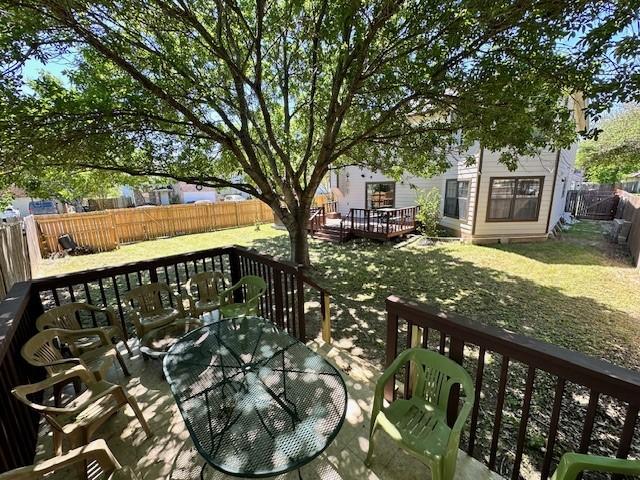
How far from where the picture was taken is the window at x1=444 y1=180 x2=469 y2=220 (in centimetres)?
1002

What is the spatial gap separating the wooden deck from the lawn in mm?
485

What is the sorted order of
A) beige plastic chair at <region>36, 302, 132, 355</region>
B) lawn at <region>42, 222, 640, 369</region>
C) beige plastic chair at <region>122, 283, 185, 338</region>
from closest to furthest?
1. beige plastic chair at <region>36, 302, 132, 355</region>
2. beige plastic chair at <region>122, 283, 185, 338</region>
3. lawn at <region>42, 222, 640, 369</region>

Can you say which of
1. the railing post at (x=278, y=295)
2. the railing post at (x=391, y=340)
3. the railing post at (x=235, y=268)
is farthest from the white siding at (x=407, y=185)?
the railing post at (x=391, y=340)

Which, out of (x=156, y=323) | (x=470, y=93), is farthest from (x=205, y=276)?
(x=470, y=93)

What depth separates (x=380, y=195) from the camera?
1329 cm

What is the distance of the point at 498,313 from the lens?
4.82m

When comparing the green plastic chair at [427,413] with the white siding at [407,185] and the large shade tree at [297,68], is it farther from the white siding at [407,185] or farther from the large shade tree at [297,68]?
the white siding at [407,185]

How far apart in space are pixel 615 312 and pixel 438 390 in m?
5.19

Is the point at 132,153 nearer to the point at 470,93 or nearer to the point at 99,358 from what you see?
the point at 99,358

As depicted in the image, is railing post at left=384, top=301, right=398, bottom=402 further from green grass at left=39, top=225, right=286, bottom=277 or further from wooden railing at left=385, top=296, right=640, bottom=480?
green grass at left=39, top=225, right=286, bottom=277

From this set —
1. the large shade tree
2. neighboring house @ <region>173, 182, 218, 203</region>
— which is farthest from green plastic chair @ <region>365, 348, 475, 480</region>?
neighboring house @ <region>173, 182, 218, 203</region>

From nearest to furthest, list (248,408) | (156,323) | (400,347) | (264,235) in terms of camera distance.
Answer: (248,408) < (156,323) < (400,347) < (264,235)

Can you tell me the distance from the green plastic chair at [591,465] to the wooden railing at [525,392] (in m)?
0.17

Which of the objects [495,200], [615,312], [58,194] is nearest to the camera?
[615,312]
